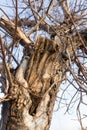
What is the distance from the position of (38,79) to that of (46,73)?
0.13m

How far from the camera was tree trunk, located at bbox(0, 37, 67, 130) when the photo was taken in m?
3.15

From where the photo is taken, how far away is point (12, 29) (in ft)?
12.1

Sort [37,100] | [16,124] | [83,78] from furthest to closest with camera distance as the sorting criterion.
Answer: [83,78] < [37,100] < [16,124]

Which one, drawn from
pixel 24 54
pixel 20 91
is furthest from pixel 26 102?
pixel 24 54

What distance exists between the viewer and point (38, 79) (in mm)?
3449

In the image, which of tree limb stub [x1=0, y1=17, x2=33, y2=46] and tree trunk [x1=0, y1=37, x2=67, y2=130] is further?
tree limb stub [x1=0, y1=17, x2=33, y2=46]

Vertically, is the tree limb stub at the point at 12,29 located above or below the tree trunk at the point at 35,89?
above

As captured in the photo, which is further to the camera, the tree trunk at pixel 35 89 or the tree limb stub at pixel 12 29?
the tree limb stub at pixel 12 29

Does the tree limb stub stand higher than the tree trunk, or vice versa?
the tree limb stub

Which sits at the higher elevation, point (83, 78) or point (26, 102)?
point (83, 78)

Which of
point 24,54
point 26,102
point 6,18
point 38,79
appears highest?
point 6,18

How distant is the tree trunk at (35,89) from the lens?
3146 mm

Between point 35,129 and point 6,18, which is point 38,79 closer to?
point 35,129

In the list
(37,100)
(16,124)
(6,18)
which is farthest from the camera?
(6,18)
